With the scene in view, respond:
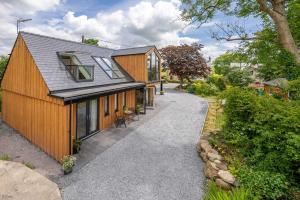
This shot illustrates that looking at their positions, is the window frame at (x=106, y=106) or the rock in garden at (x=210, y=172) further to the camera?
the window frame at (x=106, y=106)

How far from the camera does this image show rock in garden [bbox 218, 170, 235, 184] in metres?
5.79

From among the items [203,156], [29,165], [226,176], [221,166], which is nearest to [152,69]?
[203,156]

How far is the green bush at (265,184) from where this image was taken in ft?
16.6

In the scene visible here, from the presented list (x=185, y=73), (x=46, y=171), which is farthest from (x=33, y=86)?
(x=185, y=73)

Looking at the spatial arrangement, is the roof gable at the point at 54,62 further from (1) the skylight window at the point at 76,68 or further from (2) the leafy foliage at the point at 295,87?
(2) the leafy foliage at the point at 295,87

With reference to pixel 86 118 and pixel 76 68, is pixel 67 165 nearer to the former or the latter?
pixel 86 118

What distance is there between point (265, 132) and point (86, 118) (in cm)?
820

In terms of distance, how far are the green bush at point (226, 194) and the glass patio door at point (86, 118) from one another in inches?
269

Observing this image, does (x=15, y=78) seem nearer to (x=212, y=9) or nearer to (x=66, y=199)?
(x=66, y=199)

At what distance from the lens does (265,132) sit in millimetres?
A: 5996

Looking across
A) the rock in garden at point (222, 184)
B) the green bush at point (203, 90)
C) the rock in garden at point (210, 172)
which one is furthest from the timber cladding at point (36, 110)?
the green bush at point (203, 90)

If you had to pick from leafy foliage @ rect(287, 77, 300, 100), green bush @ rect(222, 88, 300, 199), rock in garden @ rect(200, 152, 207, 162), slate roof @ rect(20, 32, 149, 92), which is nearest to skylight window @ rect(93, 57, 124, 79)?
slate roof @ rect(20, 32, 149, 92)

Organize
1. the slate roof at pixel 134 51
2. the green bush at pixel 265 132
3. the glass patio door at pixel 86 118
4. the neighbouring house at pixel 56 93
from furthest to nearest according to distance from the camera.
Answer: the slate roof at pixel 134 51, the glass patio door at pixel 86 118, the neighbouring house at pixel 56 93, the green bush at pixel 265 132

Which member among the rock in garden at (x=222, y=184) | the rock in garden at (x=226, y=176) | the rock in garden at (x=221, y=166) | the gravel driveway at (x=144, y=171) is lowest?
the gravel driveway at (x=144, y=171)
